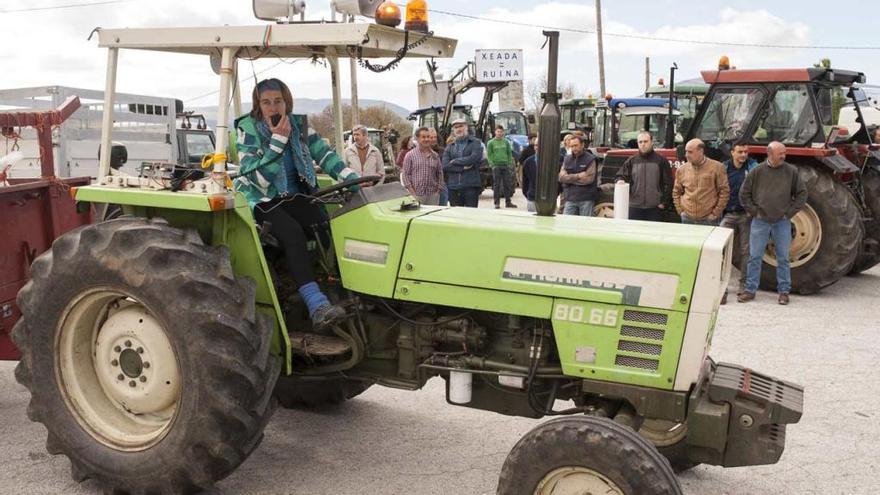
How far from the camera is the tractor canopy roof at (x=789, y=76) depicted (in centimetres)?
959

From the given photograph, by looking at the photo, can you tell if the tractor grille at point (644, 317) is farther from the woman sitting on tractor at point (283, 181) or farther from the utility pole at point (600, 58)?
the utility pole at point (600, 58)

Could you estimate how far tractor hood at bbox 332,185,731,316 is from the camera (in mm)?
3451

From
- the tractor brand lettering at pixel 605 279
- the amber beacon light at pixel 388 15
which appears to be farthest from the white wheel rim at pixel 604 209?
the amber beacon light at pixel 388 15

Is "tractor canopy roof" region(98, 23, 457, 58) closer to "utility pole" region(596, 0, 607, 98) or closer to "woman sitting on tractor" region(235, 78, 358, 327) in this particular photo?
"woman sitting on tractor" region(235, 78, 358, 327)

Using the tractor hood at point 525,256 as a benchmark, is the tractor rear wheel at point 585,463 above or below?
below

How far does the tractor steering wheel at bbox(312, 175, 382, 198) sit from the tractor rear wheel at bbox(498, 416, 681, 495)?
5.34 feet

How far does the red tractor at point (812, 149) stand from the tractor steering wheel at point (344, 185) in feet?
20.6

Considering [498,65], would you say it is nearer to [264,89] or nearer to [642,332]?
[264,89]

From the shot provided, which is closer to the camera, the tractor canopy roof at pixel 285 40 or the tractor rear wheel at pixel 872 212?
the tractor canopy roof at pixel 285 40

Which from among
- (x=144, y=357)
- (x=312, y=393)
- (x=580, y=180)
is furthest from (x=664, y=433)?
(x=580, y=180)

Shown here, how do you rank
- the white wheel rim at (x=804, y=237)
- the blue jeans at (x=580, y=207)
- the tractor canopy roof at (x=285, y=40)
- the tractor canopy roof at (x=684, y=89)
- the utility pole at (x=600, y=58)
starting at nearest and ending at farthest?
the tractor canopy roof at (x=285, y=40) < the white wheel rim at (x=804, y=237) < the blue jeans at (x=580, y=207) < the tractor canopy roof at (x=684, y=89) < the utility pole at (x=600, y=58)

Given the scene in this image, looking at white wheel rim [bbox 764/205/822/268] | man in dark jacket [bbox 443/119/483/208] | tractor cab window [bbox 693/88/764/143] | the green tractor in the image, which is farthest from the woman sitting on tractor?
tractor cab window [bbox 693/88/764/143]

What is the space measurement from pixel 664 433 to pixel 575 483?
1072mm

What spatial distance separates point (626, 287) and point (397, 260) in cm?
107
